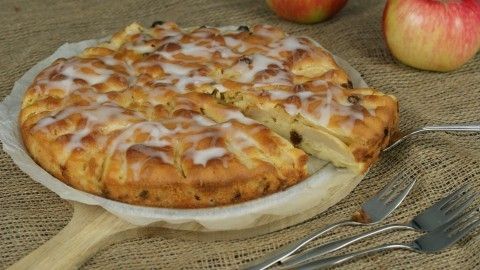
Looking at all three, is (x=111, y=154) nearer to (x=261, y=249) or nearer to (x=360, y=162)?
(x=261, y=249)

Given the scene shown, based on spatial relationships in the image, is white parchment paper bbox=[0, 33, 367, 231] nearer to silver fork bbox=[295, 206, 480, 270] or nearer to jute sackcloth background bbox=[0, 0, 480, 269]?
jute sackcloth background bbox=[0, 0, 480, 269]

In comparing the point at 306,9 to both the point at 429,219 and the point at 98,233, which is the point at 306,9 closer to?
the point at 429,219

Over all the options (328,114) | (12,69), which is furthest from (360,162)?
(12,69)

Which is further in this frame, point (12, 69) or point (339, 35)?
point (339, 35)

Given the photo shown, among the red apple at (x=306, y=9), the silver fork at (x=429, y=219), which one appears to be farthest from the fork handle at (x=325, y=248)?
the red apple at (x=306, y=9)

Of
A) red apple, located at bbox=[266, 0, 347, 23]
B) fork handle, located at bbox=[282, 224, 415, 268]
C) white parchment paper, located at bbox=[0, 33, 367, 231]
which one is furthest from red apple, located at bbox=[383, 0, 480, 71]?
fork handle, located at bbox=[282, 224, 415, 268]

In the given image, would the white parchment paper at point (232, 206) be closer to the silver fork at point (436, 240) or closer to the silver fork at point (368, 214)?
the silver fork at point (368, 214)

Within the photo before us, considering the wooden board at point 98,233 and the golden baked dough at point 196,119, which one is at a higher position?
the golden baked dough at point 196,119
